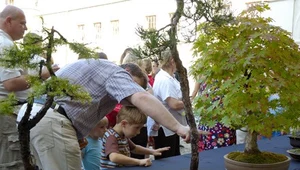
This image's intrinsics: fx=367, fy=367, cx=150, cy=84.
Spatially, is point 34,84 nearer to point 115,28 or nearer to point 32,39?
point 32,39

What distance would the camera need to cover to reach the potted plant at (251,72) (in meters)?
1.43

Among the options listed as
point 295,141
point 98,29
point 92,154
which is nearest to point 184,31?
point 295,141

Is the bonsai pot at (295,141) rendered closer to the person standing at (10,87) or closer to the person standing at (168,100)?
the person standing at (168,100)

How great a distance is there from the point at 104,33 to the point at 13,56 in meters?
16.5

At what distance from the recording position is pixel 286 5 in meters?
10.5

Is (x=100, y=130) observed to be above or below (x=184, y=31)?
below

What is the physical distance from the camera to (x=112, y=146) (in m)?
2.12

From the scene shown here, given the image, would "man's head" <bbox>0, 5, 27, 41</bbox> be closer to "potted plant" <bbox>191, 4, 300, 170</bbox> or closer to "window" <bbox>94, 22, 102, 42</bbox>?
"potted plant" <bbox>191, 4, 300, 170</bbox>

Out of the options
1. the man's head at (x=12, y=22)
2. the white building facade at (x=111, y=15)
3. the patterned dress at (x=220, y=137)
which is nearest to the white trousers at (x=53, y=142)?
the man's head at (x=12, y=22)

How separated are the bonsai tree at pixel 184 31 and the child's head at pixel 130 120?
879 millimetres

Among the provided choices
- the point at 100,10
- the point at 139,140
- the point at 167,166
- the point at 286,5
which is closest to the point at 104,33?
the point at 100,10

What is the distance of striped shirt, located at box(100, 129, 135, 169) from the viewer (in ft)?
6.93

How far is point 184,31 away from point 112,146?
3.42 feet

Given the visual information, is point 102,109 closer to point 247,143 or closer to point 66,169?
point 66,169
